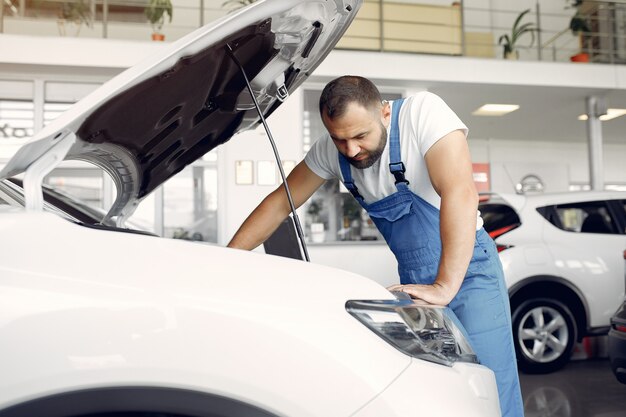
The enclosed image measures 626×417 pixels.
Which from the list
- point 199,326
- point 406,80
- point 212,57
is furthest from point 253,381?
point 406,80

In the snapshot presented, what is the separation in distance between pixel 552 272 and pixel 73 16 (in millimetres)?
7288

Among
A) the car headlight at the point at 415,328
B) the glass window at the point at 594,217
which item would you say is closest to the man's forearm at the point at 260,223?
the car headlight at the point at 415,328

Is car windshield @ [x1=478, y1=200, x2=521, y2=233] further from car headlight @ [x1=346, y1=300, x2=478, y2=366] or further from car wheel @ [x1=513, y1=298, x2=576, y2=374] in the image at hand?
car headlight @ [x1=346, y1=300, x2=478, y2=366]

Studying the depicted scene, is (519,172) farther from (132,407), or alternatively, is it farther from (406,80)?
(132,407)

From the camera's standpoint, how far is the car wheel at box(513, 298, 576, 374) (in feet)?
16.3

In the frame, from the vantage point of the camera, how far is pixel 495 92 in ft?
32.6

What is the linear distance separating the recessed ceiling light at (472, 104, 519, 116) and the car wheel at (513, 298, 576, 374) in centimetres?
655

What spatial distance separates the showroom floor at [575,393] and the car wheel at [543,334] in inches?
4.2

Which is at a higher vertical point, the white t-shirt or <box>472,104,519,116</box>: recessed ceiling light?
<box>472,104,519,116</box>: recessed ceiling light

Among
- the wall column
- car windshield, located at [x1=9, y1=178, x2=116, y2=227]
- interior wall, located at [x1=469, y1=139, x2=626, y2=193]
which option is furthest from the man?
interior wall, located at [x1=469, y1=139, x2=626, y2=193]

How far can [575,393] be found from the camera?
4270 millimetres

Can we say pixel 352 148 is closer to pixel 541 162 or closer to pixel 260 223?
pixel 260 223

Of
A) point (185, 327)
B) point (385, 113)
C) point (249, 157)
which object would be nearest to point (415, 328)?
point (185, 327)

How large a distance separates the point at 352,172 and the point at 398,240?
0.28m
